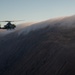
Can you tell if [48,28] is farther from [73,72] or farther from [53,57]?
[73,72]

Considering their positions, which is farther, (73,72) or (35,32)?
(35,32)

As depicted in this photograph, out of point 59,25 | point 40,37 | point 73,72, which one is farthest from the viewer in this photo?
point 59,25

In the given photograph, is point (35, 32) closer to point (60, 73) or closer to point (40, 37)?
point (40, 37)

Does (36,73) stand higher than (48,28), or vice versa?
(48,28)

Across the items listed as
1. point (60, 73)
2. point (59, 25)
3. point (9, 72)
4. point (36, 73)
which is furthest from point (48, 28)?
point (60, 73)

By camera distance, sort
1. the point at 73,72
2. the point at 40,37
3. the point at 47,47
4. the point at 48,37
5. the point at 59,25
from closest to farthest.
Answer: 1. the point at 73,72
2. the point at 47,47
3. the point at 48,37
4. the point at 40,37
5. the point at 59,25

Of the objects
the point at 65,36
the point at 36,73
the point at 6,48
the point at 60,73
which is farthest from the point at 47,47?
the point at 6,48
